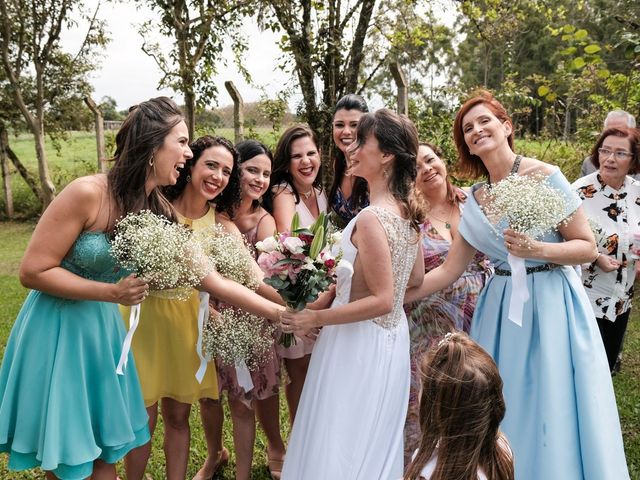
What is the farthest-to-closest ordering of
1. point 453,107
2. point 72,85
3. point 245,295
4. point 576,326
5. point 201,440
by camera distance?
point 72,85 → point 453,107 → point 201,440 → point 245,295 → point 576,326

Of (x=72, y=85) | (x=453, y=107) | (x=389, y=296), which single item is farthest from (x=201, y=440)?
(x=72, y=85)

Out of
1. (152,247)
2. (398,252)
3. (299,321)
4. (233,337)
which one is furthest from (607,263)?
(152,247)

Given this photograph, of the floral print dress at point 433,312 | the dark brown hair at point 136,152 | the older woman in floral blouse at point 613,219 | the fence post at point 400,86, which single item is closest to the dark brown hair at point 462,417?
the floral print dress at point 433,312

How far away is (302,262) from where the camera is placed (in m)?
3.00

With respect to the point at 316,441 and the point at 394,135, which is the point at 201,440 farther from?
the point at 394,135

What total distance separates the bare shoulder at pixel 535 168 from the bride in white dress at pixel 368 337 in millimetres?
684

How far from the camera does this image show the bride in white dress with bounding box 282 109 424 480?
9.93 ft

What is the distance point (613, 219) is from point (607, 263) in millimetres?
388

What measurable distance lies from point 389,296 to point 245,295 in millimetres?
943

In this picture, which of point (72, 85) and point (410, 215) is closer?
point (410, 215)

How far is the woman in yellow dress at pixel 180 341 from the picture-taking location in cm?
373

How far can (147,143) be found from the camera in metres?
3.10

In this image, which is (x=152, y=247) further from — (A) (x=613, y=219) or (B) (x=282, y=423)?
(A) (x=613, y=219)

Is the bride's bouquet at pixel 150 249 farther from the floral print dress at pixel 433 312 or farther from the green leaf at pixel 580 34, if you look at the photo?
the green leaf at pixel 580 34
